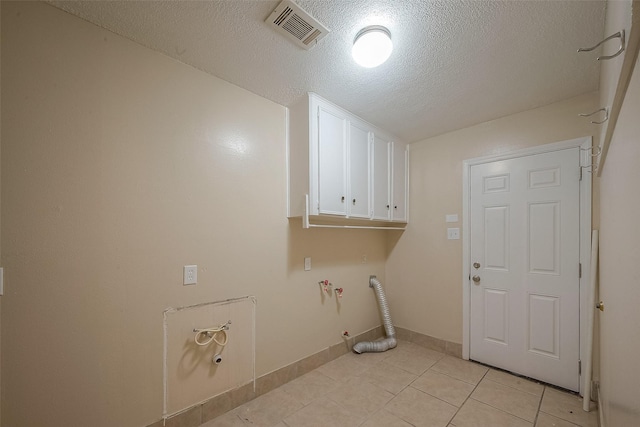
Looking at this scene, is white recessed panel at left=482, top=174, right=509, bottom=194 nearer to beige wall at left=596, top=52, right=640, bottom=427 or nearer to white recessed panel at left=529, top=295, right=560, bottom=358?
white recessed panel at left=529, top=295, right=560, bottom=358

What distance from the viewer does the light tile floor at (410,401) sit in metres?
1.82

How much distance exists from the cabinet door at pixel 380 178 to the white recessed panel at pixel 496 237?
99 centimetres

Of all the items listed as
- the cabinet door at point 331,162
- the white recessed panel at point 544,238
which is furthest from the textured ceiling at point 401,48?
the white recessed panel at point 544,238

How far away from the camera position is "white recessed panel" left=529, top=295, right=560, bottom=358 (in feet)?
7.42

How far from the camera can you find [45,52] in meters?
1.36

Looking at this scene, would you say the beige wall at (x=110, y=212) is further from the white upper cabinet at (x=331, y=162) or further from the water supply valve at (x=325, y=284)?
the water supply valve at (x=325, y=284)

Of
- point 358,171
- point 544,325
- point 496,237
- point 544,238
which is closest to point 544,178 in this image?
point 544,238

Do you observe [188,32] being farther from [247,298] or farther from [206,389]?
[206,389]

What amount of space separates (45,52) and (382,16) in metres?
1.80

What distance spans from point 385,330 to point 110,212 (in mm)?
3026

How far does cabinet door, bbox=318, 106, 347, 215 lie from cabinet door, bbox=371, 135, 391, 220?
1.61ft

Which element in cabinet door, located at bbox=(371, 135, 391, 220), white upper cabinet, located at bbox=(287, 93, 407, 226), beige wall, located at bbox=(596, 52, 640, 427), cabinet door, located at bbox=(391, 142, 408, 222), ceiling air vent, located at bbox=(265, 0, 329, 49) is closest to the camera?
beige wall, located at bbox=(596, 52, 640, 427)

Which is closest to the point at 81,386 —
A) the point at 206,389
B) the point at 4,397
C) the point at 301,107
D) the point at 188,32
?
the point at 4,397

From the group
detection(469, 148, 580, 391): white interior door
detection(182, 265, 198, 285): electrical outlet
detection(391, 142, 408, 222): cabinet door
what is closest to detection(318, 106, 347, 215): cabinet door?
detection(391, 142, 408, 222): cabinet door
